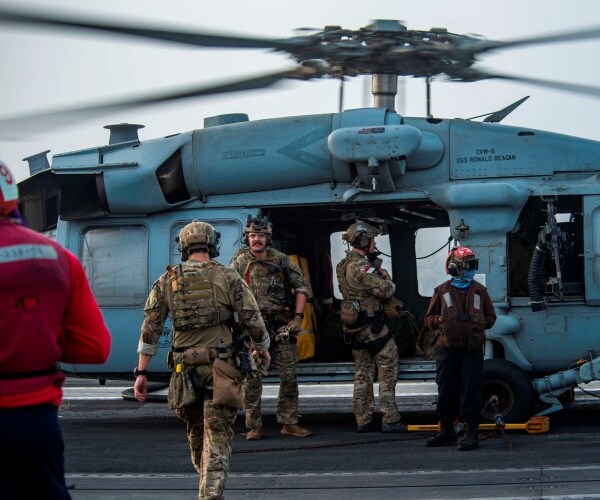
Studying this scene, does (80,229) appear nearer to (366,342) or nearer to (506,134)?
(366,342)

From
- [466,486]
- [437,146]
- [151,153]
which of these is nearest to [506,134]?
[437,146]

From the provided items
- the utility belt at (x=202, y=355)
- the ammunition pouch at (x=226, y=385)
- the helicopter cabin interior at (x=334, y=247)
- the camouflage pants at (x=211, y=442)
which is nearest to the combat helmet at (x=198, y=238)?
the utility belt at (x=202, y=355)

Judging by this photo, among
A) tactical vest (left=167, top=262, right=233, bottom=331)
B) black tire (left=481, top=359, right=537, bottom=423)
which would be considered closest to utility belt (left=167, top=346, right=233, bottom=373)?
tactical vest (left=167, top=262, right=233, bottom=331)

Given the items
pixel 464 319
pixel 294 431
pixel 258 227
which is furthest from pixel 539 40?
pixel 294 431

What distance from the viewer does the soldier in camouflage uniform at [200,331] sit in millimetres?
7254

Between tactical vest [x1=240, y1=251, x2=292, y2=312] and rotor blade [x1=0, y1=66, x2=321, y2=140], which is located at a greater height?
rotor blade [x1=0, y1=66, x2=321, y2=140]

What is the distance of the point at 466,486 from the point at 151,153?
559 cm

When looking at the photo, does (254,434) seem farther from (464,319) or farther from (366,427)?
(464,319)

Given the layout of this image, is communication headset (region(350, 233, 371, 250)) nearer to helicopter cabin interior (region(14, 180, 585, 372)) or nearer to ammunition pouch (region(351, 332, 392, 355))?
helicopter cabin interior (region(14, 180, 585, 372))

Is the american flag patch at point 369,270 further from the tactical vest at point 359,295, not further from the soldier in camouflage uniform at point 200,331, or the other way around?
the soldier in camouflage uniform at point 200,331

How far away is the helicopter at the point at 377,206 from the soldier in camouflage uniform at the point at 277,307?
718mm

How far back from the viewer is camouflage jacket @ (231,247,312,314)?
35.6ft

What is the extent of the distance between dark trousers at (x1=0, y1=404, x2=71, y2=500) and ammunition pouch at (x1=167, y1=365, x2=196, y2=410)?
2.82 metres

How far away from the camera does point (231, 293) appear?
7.47m
